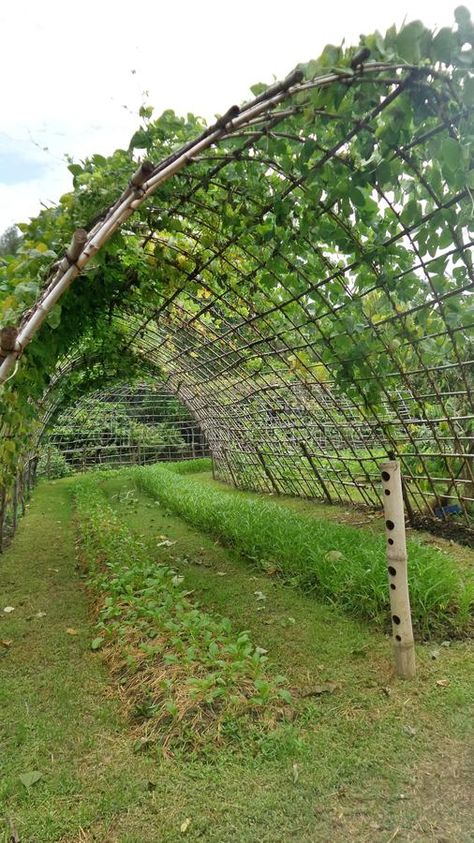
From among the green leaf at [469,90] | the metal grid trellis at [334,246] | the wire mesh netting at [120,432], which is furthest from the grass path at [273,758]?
the wire mesh netting at [120,432]

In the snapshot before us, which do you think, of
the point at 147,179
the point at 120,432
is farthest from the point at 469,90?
the point at 120,432

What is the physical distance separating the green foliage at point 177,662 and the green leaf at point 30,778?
49 cm

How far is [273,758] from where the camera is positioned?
6.86 feet

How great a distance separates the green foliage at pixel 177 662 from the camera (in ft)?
7.61

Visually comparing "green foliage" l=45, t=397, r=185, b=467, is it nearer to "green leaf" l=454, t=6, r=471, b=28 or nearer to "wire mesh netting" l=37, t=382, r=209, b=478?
"wire mesh netting" l=37, t=382, r=209, b=478

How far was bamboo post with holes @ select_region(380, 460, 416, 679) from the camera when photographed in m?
2.50

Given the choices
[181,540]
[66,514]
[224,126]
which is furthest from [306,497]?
[224,126]

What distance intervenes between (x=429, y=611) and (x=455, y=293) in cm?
207

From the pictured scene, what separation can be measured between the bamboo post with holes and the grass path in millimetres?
133

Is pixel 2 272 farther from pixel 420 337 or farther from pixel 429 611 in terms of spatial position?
pixel 429 611

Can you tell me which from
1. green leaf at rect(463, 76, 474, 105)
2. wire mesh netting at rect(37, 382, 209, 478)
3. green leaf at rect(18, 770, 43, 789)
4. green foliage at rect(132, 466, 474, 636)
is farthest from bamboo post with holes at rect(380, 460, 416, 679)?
wire mesh netting at rect(37, 382, 209, 478)

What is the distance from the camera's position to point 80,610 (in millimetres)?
3951

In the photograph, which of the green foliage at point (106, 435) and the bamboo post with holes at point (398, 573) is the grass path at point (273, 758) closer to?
the bamboo post with holes at point (398, 573)

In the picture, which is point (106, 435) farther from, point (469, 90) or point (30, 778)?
point (469, 90)
